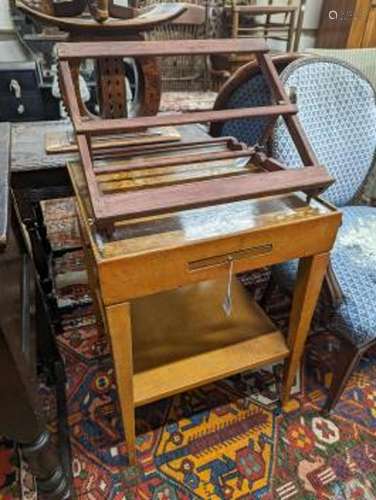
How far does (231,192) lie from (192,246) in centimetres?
14

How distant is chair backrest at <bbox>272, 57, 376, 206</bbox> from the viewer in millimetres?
1096

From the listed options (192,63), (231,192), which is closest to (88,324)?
(231,192)

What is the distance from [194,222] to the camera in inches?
28.7

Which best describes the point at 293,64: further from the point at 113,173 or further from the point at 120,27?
the point at 113,173

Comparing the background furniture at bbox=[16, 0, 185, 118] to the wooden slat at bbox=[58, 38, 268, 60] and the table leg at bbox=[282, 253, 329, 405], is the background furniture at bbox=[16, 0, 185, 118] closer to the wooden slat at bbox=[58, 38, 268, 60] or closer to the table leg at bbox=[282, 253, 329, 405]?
the wooden slat at bbox=[58, 38, 268, 60]

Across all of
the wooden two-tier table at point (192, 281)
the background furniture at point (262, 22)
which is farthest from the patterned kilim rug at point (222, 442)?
the background furniture at point (262, 22)

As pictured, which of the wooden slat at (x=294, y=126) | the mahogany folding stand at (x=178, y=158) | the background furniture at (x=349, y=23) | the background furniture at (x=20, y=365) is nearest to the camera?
the background furniture at (x=20, y=365)

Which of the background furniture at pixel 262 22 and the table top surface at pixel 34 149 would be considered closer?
the table top surface at pixel 34 149

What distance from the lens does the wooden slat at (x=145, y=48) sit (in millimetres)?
745

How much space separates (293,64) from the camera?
1.10 m

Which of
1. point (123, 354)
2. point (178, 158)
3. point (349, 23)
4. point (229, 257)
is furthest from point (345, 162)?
point (349, 23)

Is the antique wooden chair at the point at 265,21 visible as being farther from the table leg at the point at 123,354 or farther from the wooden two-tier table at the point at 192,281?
the table leg at the point at 123,354

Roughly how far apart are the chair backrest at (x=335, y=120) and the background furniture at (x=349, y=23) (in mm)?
2252

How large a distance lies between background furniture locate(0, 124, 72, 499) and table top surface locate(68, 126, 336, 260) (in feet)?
0.55
